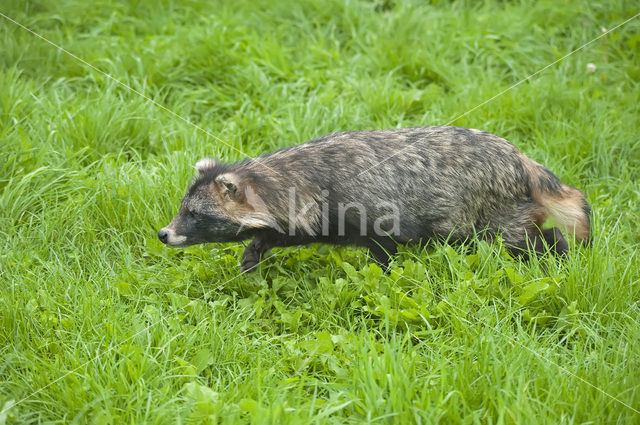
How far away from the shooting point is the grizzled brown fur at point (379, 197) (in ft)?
12.3

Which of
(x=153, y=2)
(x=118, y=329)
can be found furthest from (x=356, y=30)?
(x=118, y=329)

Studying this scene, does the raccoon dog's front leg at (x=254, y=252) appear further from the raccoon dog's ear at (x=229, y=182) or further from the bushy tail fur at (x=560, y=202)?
the bushy tail fur at (x=560, y=202)

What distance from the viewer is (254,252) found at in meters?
3.94

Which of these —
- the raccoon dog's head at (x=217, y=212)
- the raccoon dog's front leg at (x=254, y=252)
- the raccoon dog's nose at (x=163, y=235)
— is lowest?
the raccoon dog's front leg at (x=254, y=252)

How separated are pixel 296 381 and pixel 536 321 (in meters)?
1.32

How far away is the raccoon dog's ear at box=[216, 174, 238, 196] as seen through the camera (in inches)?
144

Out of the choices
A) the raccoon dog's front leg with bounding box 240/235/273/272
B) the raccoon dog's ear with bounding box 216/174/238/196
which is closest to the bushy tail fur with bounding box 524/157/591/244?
the raccoon dog's front leg with bounding box 240/235/273/272

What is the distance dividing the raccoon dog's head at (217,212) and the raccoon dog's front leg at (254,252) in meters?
0.14

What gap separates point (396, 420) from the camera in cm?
253

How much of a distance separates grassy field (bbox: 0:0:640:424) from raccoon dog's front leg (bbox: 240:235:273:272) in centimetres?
8

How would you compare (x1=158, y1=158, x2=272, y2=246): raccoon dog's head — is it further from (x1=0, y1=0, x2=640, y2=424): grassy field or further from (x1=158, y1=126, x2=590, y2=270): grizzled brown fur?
(x1=0, y1=0, x2=640, y2=424): grassy field

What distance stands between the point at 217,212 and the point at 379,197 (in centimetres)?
99

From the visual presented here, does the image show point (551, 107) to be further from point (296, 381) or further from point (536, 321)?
point (296, 381)

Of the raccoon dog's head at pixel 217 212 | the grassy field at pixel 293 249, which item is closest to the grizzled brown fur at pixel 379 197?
the raccoon dog's head at pixel 217 212
